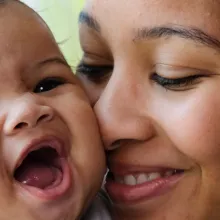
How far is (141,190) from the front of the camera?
38.0 inches

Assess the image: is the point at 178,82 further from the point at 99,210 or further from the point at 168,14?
the point at 99,210

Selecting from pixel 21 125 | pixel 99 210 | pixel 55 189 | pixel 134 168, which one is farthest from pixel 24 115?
pixel 99 210

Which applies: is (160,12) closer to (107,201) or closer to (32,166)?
(32,166)

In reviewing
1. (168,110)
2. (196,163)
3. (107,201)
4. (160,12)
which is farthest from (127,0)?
(107,201)

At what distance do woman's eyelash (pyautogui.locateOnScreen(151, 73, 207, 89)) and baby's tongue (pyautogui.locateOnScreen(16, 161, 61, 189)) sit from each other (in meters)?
0.24

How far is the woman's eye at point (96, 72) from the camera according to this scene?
3.59 ft

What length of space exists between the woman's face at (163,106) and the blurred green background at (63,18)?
0.81m

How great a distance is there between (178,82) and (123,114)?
0.11 meters

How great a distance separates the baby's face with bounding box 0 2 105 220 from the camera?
847 millimetres

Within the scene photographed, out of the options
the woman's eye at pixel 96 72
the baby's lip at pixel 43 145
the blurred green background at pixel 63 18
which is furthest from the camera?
the blurred green background at pixel 63 18

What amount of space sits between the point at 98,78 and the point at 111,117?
0.18 metres

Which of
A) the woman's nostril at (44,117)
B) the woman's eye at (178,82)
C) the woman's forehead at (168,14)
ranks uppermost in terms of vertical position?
the woman's forehead at (168,14)

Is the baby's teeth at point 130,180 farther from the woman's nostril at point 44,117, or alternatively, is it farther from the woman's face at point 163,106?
the woman's nostril at point 44,117

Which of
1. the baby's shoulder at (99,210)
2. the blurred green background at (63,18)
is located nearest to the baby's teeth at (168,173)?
the baby's shoulder at (99,210)
